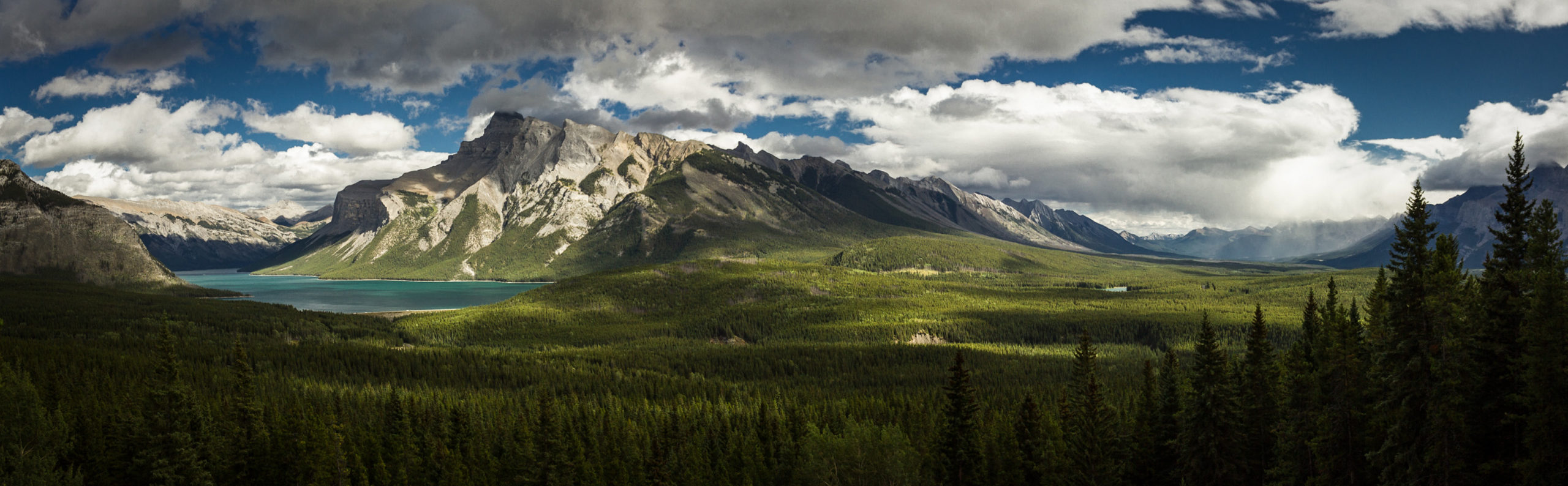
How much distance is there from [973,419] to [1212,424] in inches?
640

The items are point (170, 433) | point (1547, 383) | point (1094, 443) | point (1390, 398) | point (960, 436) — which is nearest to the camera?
point (1547, 383)

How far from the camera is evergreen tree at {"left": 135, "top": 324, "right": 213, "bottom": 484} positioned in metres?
49.4

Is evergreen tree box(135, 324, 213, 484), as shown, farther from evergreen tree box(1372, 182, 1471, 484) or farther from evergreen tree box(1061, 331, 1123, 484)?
evergreen tree box(1372, 182, 1471, 484)

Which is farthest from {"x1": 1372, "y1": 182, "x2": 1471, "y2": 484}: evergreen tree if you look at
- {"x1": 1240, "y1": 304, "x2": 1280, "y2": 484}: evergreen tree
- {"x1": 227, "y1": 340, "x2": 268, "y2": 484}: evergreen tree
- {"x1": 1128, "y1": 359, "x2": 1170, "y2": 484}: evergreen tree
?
{"x1": 227, "y1": 340, "x2": 268, "y2": 484}: evergreen tree

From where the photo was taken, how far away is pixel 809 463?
52719 mm

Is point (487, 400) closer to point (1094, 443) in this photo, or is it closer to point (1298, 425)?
point (1094, 443)

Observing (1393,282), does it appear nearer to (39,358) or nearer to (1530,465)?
(1530,465)

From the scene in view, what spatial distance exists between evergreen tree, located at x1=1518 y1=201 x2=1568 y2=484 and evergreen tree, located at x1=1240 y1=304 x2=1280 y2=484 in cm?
1677

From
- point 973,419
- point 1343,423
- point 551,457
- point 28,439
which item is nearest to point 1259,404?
point 1343,423

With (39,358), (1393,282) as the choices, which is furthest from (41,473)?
(1393,282)

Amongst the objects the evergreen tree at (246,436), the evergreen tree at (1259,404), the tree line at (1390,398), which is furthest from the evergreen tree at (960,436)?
the evergreen tree at (246,436)

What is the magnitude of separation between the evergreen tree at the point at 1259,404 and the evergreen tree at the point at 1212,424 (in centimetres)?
270

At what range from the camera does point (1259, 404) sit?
158ft

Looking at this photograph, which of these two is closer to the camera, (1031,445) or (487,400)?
(1031,445)
